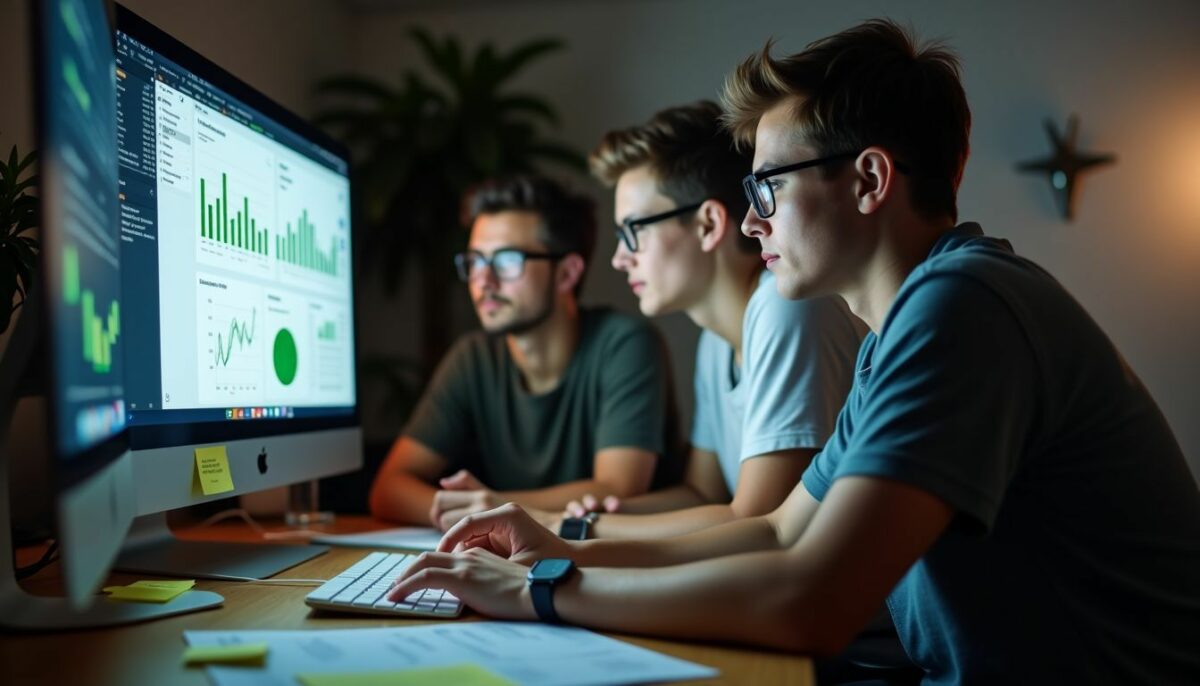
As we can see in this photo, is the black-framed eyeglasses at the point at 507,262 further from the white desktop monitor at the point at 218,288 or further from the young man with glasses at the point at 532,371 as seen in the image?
the white desktop monitor at the point at 218,288

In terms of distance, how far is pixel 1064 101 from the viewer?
80.0 inches

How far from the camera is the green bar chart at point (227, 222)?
114 centimetres

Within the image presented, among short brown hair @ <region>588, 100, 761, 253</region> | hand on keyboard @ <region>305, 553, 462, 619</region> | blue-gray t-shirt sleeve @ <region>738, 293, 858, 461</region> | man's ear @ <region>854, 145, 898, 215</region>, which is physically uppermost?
short brown hair @ <region>588, 100, 761, 253</region>

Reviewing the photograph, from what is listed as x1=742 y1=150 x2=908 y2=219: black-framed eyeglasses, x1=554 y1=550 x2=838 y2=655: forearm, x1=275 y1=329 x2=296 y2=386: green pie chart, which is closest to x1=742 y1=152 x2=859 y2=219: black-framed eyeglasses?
x1=742 y1=150 x2=908 y2=219: black-framed eyeglasses

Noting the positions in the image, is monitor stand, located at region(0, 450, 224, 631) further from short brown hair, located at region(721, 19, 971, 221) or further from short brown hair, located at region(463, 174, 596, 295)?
short brown hair, located at region(463, 174, 596, 295)

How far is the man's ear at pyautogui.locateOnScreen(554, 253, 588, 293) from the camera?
228 centimetres

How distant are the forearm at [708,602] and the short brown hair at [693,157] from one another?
1064 millimetres

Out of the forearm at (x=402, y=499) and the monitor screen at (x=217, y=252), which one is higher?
the monitor screen at (x=217, y=252)

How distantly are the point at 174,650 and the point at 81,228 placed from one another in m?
0.38

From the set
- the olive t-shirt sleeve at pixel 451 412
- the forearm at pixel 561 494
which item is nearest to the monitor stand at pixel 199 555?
the forearm at pixel 561 494

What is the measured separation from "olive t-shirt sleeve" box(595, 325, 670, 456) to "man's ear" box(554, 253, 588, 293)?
0.22 meters

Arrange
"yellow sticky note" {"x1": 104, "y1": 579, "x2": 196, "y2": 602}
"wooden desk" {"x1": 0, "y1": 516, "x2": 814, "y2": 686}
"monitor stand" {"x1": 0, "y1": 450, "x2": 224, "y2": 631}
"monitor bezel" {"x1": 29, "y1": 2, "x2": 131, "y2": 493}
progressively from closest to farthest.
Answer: "monitor bezel" {"x1": 29, "y1": 2, "x2": 131, "y2": 493} → "wooden desk" {"x1": 0, "y1": 516, "x2": 814, "y2": 686} → "monitor stand" {"x1": 0, "y1": 450, "x2": 224, "y2": 631} → "yellow sticky note" {"x1": 104, "y1": 579, "x2": 196, "y2": 602}

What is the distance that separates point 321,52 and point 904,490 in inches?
104

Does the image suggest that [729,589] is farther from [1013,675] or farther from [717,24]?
[717,24]
